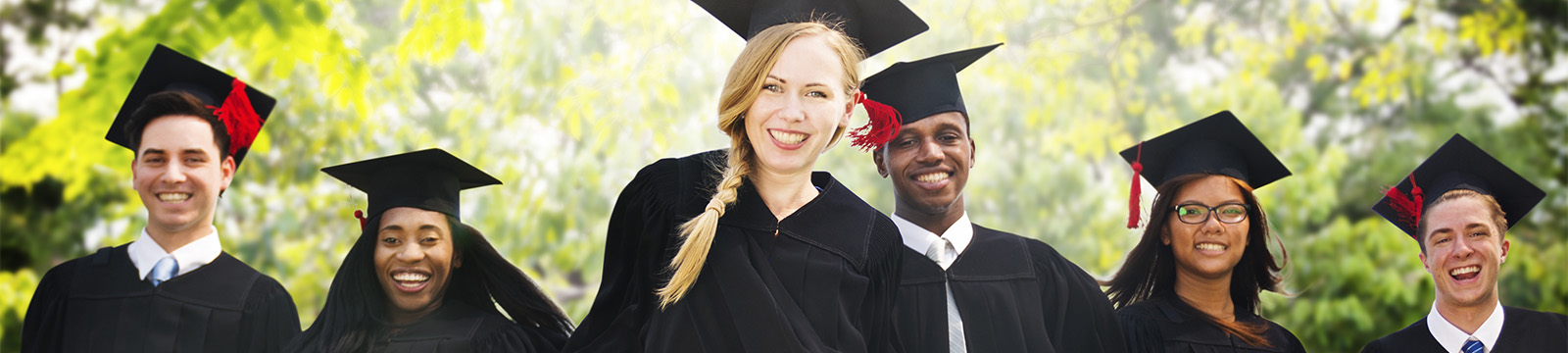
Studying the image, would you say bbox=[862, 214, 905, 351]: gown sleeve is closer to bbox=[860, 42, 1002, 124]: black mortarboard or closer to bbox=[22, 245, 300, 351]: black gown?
bbox=[860, 42, 1002, 124]: black mortarboard

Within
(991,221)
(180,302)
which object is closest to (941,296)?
(180,302)

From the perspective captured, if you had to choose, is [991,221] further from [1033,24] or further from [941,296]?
[941,296]

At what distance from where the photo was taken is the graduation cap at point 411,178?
3.49 m

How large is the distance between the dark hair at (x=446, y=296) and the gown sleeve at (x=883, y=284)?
118cm

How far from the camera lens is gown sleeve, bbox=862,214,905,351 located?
9.57ft

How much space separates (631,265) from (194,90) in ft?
6.27

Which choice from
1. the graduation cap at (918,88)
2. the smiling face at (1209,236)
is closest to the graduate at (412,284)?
the graduation cap at (918,88)

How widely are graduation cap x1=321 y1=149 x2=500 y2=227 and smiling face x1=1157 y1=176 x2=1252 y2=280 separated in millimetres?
2269

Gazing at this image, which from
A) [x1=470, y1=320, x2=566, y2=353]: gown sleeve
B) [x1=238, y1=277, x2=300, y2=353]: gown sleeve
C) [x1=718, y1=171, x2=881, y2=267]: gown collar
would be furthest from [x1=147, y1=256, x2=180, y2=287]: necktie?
[x1=718, y1=171, x2=881, y2=267]: gown collar

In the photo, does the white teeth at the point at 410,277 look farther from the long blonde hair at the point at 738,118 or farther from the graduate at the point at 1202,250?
the graduate at the point at 1202,250

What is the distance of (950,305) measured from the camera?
338 cm

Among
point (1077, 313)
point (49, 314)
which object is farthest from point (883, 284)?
point (49, 314)

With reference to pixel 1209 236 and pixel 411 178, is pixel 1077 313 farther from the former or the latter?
pixel 411 178

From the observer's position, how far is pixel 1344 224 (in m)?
8.96
